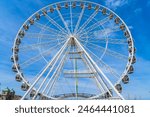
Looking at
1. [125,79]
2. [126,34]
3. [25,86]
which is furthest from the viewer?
[126,34]

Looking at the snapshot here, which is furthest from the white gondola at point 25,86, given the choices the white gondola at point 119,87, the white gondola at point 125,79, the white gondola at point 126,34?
the white gondola at point 126,34

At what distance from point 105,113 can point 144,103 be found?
6.23 feet

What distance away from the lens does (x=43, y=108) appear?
13.4 metres

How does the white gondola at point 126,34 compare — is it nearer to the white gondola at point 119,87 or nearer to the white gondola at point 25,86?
the white gondola at point 119,87

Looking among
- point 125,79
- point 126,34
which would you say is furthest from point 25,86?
point 126,34

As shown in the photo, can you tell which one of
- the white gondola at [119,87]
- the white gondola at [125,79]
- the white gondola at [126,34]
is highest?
the white gondola at [126,34]

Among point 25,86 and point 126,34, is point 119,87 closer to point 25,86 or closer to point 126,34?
point 126,34

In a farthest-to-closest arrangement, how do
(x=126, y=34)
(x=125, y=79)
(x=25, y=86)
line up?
(x=126, y=34), (x=25, y=86), (x=125, y=79)

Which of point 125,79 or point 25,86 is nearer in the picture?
point 125,79

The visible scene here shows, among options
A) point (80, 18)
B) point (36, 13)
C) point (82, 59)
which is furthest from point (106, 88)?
point (36, 13)

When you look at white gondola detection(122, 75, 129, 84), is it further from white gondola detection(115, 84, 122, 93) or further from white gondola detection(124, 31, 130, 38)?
white gondola detection(124, 31, 130, 38)

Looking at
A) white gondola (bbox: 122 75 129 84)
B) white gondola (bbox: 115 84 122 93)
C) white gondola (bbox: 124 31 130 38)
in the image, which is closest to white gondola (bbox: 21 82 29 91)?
white gondola (bbox: 115 84 122 93)

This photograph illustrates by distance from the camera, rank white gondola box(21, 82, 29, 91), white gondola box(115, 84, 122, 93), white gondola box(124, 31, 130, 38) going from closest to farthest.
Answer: white gondola box(115, 84, 122, 93) < white gondola box(21, 82, 29, 91) < white gondola box(124, 31, 130, 38)

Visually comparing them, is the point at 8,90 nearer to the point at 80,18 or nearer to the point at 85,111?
the point at 80,18
